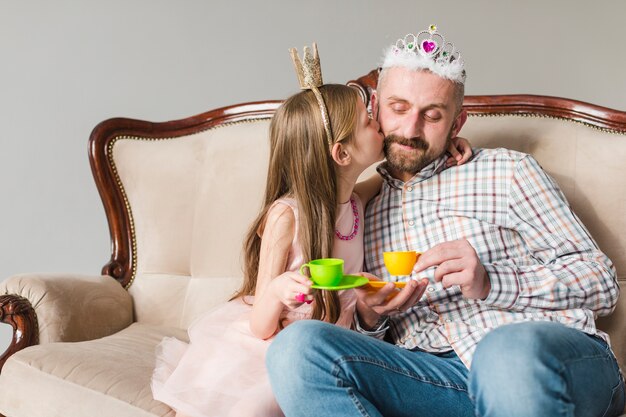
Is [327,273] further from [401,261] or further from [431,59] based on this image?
[431,59]

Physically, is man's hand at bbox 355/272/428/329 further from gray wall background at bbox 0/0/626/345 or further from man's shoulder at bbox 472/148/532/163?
gray wall background at bbox 0/0/626/345

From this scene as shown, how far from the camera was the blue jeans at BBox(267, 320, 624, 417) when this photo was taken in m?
1.35

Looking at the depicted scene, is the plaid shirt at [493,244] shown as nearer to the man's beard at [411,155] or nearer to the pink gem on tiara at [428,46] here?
the man's beard at [411,155]

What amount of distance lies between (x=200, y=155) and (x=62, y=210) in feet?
3.61

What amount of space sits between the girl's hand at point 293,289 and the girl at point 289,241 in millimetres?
53

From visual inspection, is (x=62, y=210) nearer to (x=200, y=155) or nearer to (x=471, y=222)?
(x=200, y=155)

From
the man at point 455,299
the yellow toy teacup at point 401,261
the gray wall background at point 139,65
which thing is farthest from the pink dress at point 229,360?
the gray wall background at point 139,65

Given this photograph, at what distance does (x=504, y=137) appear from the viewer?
229cm

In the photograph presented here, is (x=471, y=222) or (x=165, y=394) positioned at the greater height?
(x=471, y=222)

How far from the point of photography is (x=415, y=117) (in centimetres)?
193

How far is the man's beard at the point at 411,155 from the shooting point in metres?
1.95

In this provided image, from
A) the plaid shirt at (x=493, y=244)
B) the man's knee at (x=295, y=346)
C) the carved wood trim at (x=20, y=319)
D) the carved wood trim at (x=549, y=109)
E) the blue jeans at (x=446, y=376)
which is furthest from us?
the carved wood trim at (x=20, y=319)

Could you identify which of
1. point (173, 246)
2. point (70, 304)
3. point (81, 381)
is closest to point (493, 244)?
point (81, 381)

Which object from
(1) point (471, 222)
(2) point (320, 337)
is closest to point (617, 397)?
(1) point (471, 222)
